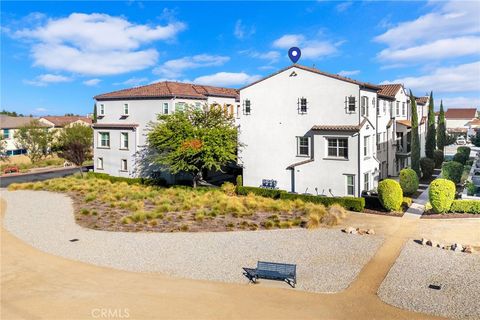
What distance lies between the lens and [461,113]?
141125mm

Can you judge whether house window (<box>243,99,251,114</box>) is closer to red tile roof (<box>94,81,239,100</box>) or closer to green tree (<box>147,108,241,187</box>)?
green tree (<box>147,108,241,187</box>)

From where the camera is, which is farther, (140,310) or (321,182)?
(321,182)

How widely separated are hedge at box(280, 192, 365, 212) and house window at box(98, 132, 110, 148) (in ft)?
90.6

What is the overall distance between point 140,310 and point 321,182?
79.8 feet

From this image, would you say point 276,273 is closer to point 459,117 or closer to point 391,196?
point 391,196

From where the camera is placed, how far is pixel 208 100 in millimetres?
51344

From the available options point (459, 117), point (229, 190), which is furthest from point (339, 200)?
point (459, 117)

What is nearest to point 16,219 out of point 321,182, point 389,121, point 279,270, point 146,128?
point 146,128

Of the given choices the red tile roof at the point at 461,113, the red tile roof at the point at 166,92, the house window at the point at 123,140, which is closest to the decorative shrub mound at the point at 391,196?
the red tile roof at the point at 166,92

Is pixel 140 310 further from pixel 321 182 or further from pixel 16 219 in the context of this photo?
pixel 321 182

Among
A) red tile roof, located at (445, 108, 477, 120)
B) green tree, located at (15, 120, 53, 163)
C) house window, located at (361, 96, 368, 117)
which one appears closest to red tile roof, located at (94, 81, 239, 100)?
house window, located at (361, 96, 368, 117)

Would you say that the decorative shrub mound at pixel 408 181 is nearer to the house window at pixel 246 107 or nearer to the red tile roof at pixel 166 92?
the house window at pixel 246 107

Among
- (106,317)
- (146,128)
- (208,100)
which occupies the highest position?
(208,100)

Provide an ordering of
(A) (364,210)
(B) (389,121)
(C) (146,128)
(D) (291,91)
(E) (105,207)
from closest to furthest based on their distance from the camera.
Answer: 1. (A) (364,210)
2. (E) (105,207)
3. (D) (291,91)
4. (B) (389,121)
5. (C) (146,128)
